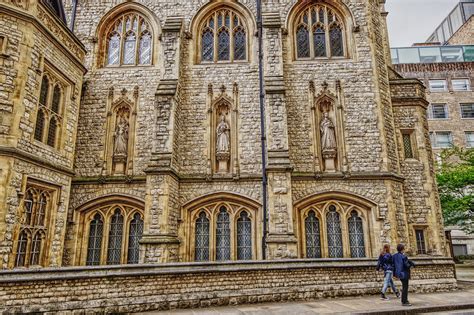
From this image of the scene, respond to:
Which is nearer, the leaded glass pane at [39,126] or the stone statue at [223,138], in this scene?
the leaded glass pane at [39,126]

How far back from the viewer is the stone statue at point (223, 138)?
12.1 metres

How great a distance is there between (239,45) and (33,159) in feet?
29.6

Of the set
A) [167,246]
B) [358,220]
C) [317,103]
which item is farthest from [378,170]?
[167,246]

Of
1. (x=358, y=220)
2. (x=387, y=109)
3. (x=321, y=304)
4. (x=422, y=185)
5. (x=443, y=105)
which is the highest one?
(x=443, y=105)

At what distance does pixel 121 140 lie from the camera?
40.3ft

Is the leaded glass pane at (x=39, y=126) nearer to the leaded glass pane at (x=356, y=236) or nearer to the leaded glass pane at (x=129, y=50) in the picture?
the leaded glass pane at (x=129, y=50)

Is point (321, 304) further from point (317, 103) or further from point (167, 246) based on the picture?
point (317, 103)

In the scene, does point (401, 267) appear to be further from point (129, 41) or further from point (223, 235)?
point (129, 41)

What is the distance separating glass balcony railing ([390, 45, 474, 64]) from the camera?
3206 centimetres

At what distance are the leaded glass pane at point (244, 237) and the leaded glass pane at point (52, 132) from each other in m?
6.97

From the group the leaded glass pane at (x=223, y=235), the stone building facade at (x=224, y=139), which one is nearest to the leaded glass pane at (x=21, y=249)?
the stone building facade at (x=224, y=139)

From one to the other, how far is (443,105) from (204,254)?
29.2 metres

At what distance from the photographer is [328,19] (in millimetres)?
13930

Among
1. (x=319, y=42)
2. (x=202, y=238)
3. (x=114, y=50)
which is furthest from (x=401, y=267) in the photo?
(x=114, y=50)
